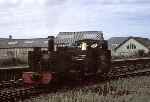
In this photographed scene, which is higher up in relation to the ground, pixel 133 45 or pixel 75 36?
pixel 75 36

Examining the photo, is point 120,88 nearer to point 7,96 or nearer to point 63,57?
point 63,57

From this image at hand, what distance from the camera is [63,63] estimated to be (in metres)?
18.6

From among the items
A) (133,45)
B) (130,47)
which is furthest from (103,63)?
(130,47)

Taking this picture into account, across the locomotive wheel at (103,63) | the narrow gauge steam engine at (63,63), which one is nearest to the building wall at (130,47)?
the locomotive wheel at (103,63)

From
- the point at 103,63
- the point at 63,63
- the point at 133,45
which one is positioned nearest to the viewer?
the point at 63,63

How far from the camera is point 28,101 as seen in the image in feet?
44.1

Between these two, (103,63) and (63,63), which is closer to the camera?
(63,63)

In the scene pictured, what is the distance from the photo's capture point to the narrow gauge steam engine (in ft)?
59.4

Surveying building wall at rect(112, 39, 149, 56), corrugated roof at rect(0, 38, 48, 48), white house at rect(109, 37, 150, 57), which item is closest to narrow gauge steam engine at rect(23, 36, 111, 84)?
corrugated roof at rect(0, 38, 48, 48)

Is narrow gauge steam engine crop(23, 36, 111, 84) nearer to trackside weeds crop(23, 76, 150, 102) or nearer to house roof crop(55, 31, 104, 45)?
house roof crop(55, 31, 104, 45)

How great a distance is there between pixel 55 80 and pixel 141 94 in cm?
508

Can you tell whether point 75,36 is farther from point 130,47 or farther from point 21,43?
point 130,47

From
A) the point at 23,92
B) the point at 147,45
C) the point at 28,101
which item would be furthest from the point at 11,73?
the point at 147,45

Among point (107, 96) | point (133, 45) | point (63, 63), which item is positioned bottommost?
point (107, 96)
